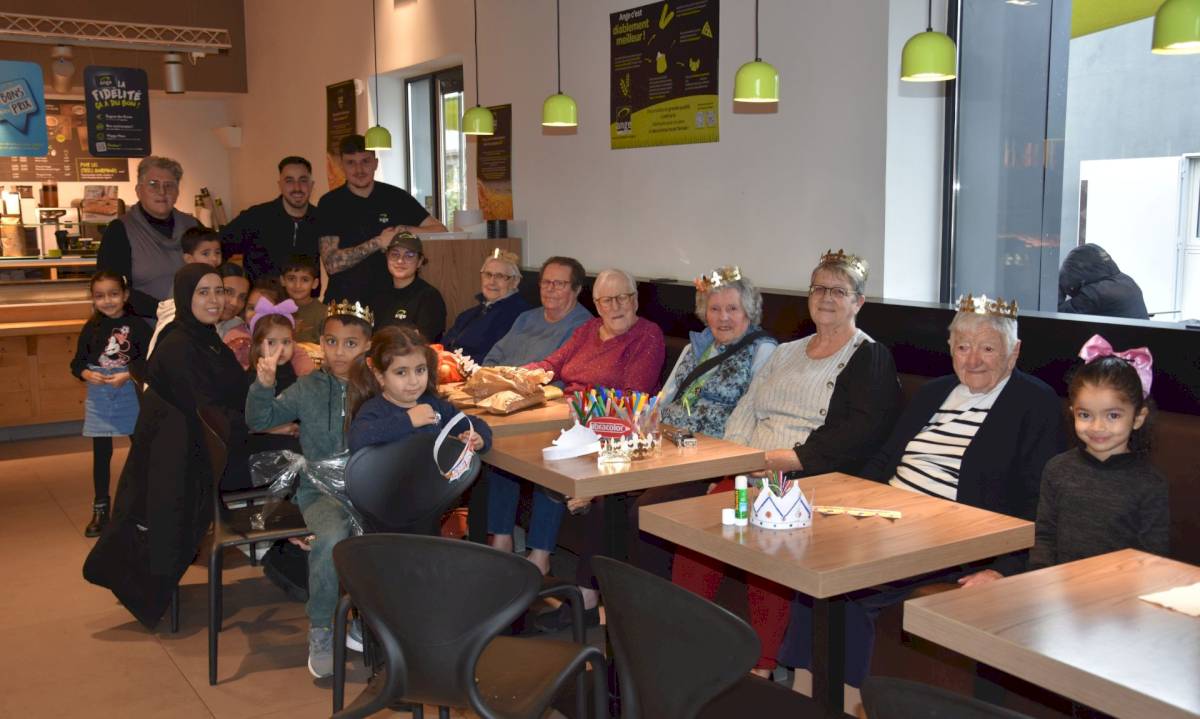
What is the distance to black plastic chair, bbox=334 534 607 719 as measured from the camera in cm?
223

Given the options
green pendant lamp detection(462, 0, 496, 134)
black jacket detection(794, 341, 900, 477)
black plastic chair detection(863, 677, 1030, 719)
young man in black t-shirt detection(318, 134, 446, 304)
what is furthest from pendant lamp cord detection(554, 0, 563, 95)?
black plastic chair detection(863, 677, 1030, 719)

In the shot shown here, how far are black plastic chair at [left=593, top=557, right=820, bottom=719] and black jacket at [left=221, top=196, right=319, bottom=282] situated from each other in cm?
535

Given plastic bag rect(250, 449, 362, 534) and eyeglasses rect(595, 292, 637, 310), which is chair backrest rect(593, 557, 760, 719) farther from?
eyeglasses rect(595, 292, 637, 310)

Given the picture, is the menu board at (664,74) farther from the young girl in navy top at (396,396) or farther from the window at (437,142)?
the young girl in navy top at (396,396)

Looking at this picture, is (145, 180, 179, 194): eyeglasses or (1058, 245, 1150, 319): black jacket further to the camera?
(145, 180, 179, 194): eyeglasses

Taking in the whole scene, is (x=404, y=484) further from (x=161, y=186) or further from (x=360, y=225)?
(x=360, y=225)

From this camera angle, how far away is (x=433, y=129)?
8.98 m

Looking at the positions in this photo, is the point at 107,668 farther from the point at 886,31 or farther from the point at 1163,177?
the point at 1163,177

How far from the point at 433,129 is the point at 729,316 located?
204 inches

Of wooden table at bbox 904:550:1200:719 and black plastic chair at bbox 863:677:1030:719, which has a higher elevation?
black plastic chair at bbox 863:677:1030:719

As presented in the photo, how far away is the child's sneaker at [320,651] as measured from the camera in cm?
388

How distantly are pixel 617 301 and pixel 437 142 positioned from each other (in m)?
4.45

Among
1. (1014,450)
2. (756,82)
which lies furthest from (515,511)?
(1014,450)

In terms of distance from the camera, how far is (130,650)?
14.0ft
